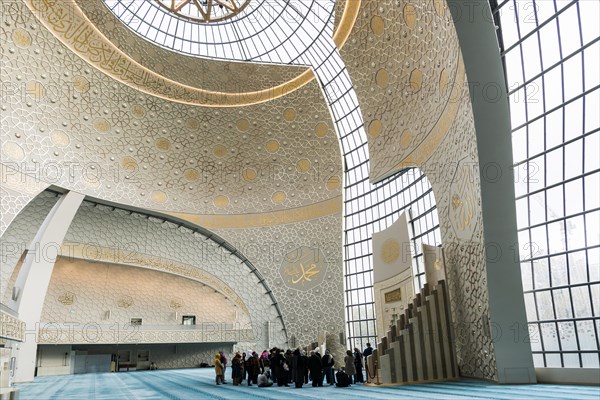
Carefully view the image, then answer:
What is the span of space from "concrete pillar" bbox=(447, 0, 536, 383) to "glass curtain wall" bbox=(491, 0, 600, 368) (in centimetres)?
97

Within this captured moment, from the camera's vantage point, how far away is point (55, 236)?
→ 896 inches

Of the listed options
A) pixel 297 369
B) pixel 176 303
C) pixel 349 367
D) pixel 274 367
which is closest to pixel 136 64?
pixel 176 303

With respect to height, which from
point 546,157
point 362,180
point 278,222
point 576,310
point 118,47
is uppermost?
point 118,47

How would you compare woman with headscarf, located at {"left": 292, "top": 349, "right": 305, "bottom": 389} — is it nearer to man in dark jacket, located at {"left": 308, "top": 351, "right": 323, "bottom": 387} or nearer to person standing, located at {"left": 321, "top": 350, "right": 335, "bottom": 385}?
man in dark jacket, located at {"left": 308, "top": 351, "right": 323, "bottom": 387}

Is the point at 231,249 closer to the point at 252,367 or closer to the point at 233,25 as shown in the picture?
the point at 233,25

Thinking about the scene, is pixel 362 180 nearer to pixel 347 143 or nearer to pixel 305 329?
pixel 347 143

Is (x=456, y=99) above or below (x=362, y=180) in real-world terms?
below

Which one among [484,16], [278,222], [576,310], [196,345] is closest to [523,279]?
[576,310]

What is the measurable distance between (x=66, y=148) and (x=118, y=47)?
5724mm

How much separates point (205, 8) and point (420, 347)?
67.4ft

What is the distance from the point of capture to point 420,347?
1401 centimetres

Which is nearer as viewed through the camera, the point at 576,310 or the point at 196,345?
the point at 576,310

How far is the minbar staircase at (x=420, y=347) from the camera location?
13781 mm

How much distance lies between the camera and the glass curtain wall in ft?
37.7
